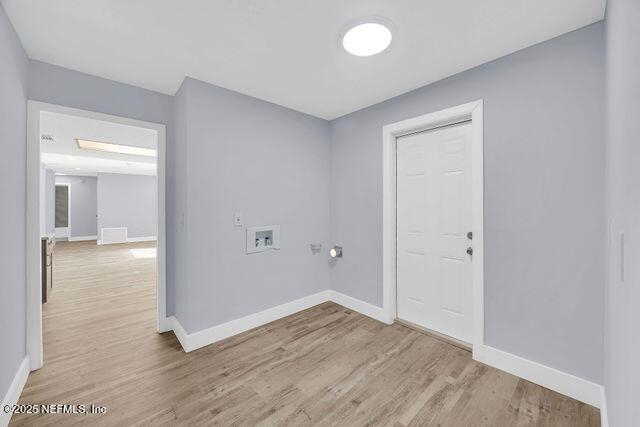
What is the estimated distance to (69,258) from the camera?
20.6ft

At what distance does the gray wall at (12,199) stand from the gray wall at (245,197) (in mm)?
1029

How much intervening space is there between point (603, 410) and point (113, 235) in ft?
38.1

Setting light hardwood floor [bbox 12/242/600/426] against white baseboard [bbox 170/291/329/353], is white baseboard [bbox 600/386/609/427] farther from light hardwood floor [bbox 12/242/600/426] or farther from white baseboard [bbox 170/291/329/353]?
white baseboard [bbox 170/291/329/353]

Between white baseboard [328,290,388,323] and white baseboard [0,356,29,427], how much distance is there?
2824mm

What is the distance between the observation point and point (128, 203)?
9484 mm

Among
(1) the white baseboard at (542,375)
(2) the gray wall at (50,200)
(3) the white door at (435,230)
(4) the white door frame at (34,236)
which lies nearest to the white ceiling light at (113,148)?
(4) the white door frame at (34,236)

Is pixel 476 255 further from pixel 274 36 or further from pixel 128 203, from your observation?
pixel 128 203

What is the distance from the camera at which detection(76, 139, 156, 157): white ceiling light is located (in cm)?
487

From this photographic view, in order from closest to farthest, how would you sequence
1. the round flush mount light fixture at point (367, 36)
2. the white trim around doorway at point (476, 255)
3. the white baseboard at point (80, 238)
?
the round flush mount light fixture at point (367, 36) < the white trim around doorway at point (476, 255) < the white baseboard at point (80, 238)

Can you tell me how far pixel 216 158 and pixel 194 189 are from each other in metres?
0.38

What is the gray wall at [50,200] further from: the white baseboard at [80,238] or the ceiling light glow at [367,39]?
the ceiling light glow at [367,39]

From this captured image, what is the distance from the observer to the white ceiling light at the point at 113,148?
4.87m

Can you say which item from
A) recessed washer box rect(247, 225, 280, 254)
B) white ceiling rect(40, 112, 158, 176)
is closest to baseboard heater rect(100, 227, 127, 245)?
white ceiling rect(40, 112, 158, 176)

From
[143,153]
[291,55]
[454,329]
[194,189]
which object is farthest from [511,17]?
[143,153]
